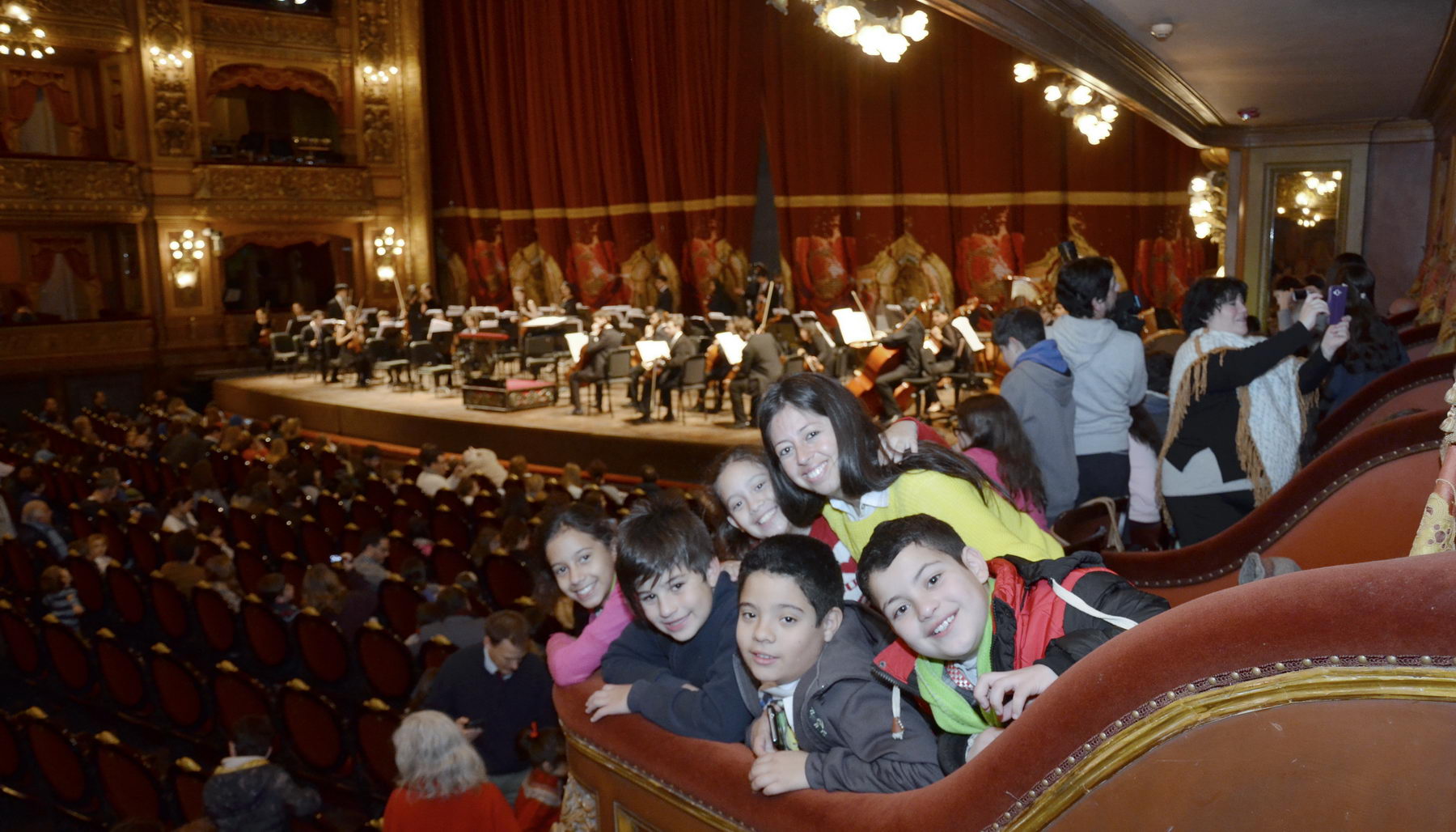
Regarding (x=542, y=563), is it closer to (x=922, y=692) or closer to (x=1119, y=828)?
(x=922, y=692)

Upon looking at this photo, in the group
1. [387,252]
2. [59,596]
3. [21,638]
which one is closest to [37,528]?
[59,596]

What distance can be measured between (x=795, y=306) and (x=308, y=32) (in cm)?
1014

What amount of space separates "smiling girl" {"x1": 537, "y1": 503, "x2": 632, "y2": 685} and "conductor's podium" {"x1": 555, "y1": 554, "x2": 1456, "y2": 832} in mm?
1109

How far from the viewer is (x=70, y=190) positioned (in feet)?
53.7

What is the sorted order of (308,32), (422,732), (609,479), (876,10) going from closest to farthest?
1. (422,732)
2. (876,10)
3. (609,479)
4. (308,32)

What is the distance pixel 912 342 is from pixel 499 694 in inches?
249

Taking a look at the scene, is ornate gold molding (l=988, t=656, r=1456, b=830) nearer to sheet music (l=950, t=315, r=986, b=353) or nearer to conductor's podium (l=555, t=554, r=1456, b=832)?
conductor's podium (l=555, t=554, r=1456, b=832)

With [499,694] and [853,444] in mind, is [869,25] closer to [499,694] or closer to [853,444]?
[499,694]

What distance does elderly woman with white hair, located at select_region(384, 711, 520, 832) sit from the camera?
2.96 m

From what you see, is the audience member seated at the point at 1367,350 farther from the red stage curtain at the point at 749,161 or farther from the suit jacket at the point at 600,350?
the red stage curtain at the point at 749,161

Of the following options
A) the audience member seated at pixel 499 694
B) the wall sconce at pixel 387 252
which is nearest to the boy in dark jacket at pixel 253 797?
the audience member seated at pixel 499 694

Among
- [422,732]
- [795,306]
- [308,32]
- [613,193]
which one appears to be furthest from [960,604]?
[308,32]

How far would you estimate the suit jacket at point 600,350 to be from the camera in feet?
36.7

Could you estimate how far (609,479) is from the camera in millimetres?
9930
